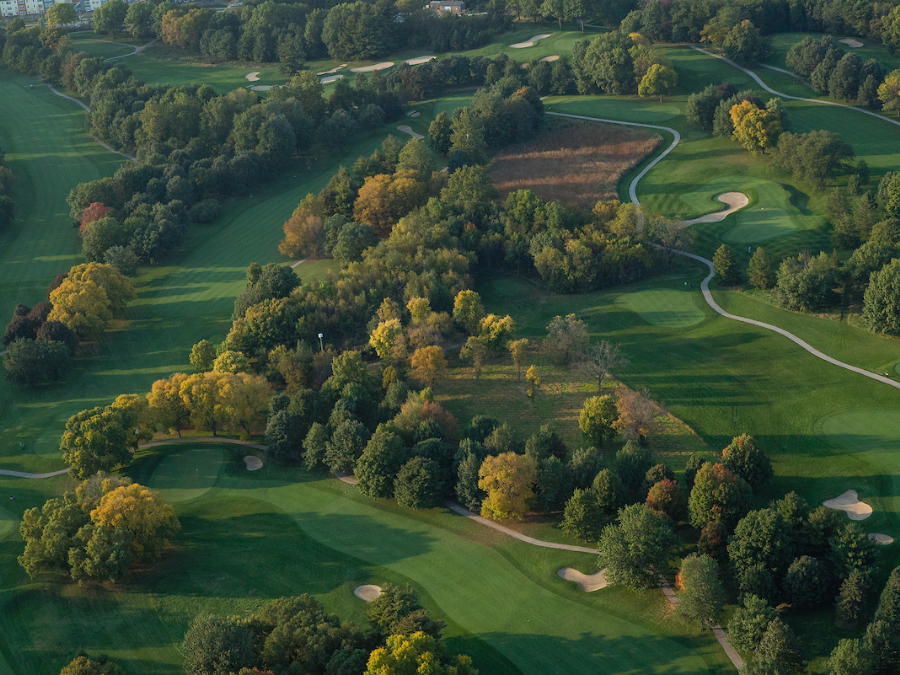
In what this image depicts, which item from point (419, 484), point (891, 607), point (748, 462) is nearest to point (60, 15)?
point (419, 484)

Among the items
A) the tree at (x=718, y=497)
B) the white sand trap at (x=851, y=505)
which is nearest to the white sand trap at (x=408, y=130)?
the tree at (x=718, y=497)

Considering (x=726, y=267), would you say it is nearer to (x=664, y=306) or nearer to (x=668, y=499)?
(x=664, y=306)

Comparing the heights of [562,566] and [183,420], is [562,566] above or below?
below

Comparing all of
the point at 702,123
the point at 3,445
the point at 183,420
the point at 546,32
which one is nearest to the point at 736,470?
the point at 183,420

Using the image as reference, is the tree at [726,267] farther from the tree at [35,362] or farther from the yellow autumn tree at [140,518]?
the tree at [35,362]

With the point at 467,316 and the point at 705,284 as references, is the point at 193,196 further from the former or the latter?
the point at 705,284

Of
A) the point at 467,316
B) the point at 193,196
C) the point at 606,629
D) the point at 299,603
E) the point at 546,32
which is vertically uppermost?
the point at 546,32
